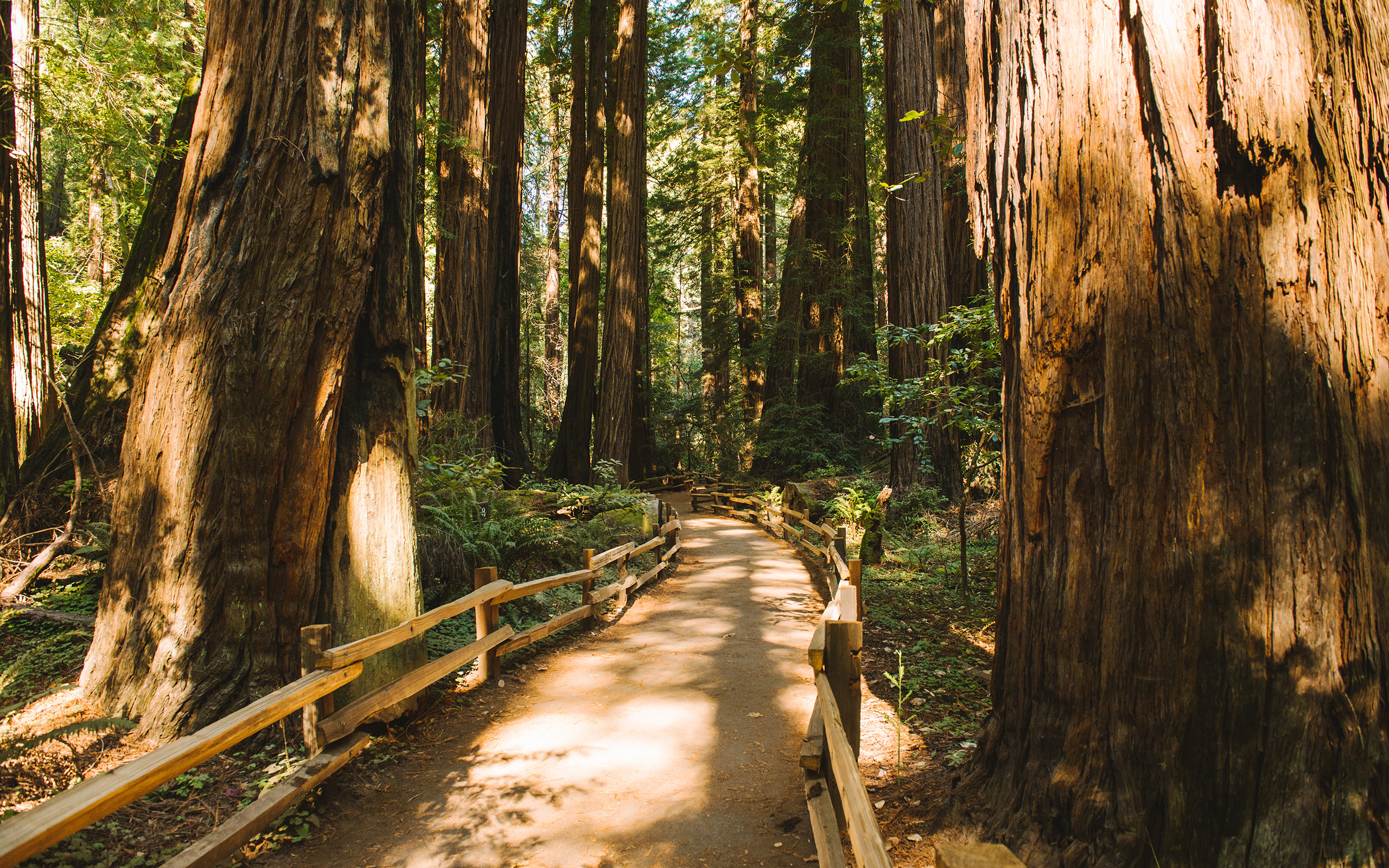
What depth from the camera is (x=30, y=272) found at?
7.98 metres

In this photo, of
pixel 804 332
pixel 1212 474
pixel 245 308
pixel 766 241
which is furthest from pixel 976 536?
pixel 766 241

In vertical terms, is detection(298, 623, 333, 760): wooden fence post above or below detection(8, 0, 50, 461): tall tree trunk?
below

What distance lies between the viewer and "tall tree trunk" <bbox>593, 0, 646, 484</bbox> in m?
16.3

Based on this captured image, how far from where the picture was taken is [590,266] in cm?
1795

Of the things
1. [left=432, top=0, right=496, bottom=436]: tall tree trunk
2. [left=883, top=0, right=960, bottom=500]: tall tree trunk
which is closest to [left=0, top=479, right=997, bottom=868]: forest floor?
[left=883, top=0, right=960, bottom=500]: tall tree trunk

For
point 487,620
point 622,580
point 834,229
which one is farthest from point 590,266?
point 487,620

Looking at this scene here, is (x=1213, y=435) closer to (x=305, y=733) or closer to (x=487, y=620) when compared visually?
(x=305, y=733)

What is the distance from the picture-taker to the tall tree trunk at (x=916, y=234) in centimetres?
1220

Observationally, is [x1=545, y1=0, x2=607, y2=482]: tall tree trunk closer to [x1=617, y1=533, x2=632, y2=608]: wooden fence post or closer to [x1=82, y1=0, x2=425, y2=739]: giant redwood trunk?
[x1=617, y1=533, x2=632, y2=608]: wooden fence post

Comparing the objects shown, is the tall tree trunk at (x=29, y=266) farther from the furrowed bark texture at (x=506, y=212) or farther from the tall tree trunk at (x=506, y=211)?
the furrowed bark texture at (x=506, y=212)

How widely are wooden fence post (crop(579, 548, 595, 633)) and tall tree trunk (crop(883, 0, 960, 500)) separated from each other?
5.97 m

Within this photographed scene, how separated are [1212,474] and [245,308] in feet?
16.5

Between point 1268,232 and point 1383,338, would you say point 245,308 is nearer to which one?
point 1268,232

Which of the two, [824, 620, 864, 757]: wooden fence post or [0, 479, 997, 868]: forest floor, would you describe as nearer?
[0, 479, 997, 868]: forest floor
